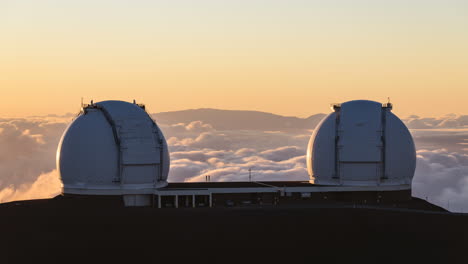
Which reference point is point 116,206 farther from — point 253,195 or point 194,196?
point 253,195

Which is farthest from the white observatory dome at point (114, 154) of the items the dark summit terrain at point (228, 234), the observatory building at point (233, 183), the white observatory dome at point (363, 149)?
the white observatory dome at point (363, 149)

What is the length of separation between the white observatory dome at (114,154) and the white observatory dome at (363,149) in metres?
13.4

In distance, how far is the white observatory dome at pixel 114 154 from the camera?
74.8 meters

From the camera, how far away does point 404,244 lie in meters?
65.9

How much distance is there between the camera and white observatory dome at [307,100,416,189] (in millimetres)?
79375

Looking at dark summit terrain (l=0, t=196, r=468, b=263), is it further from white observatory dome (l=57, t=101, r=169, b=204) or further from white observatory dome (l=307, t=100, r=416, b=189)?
white observatory dome (l=307, t=100, r=416, b=189)

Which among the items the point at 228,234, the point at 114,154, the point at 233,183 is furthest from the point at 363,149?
the point at 114,154

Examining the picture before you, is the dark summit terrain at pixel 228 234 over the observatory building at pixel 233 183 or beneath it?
beneath

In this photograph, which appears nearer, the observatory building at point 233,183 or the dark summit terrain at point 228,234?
the dark summit terrain at point 228,234

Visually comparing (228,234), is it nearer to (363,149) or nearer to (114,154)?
(114,154)

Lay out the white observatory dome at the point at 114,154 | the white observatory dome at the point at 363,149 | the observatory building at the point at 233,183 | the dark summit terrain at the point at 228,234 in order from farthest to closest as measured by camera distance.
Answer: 1. the white observatory dome at the point at 363,149
2. the observatory building at the point at 233,183
3. the white observatory dome at the point at 114,154
4. the dark summit terrain at the point at 228,234

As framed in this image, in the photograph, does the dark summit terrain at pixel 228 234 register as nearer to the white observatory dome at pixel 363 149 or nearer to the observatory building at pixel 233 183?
the observatory building at pixel 233 183

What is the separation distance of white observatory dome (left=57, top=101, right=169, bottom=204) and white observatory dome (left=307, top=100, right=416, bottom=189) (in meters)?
13.4

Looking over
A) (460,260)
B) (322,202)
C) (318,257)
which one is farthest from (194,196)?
(460,260)
